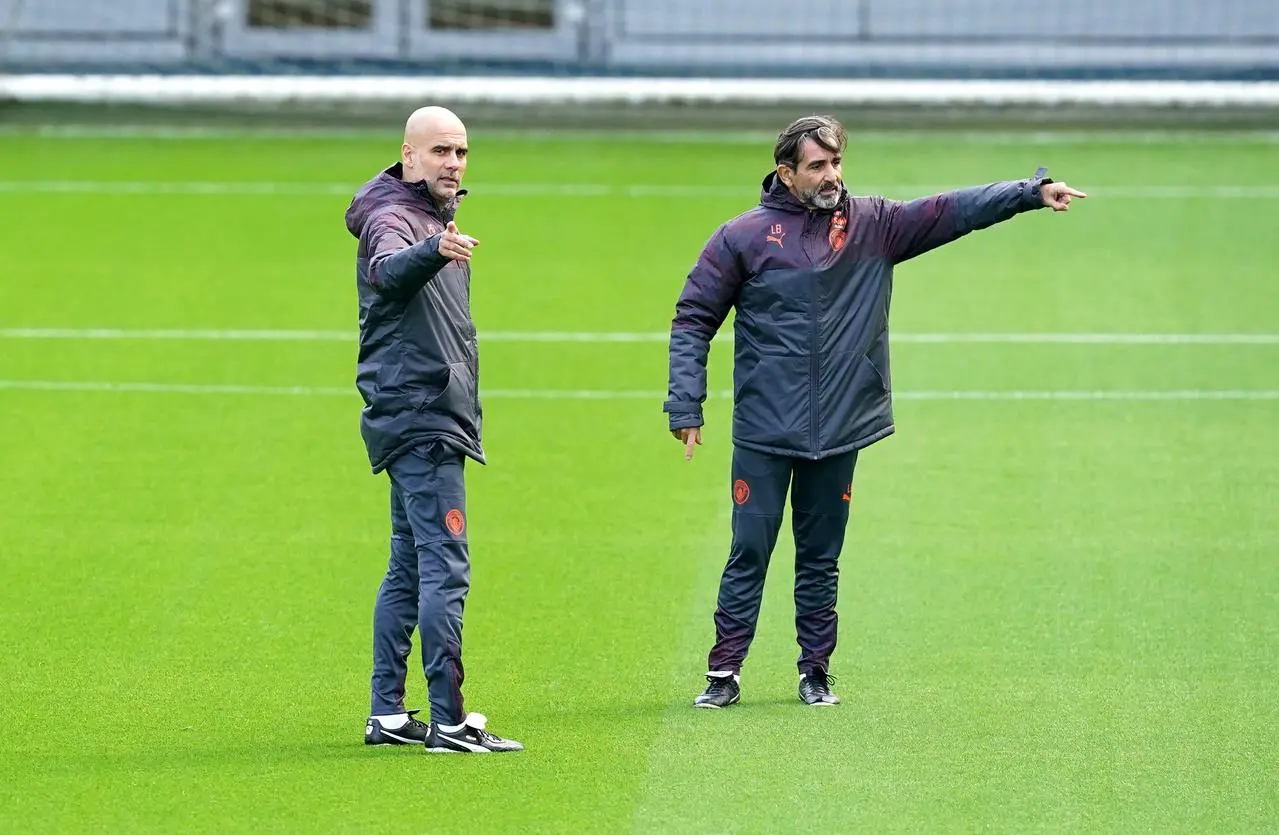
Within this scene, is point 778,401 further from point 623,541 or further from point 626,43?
point 626,43

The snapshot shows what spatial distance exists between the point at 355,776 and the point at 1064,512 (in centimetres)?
474

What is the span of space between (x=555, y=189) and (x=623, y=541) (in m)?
9.30

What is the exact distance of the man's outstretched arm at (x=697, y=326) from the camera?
7.45 m

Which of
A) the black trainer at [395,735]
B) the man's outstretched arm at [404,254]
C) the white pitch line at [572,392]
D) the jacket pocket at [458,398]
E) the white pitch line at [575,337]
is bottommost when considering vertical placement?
the black trainer at [395,735]

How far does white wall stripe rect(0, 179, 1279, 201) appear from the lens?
18.3 metres

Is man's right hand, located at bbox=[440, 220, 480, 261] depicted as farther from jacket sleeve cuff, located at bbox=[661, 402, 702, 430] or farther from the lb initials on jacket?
the lb initials on jacket

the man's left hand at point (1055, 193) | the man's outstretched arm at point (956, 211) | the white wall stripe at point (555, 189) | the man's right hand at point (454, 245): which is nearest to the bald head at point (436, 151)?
the man's right hand at point (454, 245)

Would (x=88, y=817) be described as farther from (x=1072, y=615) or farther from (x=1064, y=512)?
(x=1064, y=512)

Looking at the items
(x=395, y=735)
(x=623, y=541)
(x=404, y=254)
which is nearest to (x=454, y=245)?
(x=404, y=254)

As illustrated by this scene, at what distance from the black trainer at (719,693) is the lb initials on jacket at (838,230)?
5.22 ft

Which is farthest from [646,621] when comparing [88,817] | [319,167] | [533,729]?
[319,167]

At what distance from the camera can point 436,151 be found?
22.5 feet

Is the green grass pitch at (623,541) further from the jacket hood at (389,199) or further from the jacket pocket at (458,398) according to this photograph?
the jacket hood at (389,199)

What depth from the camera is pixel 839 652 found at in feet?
27.3
